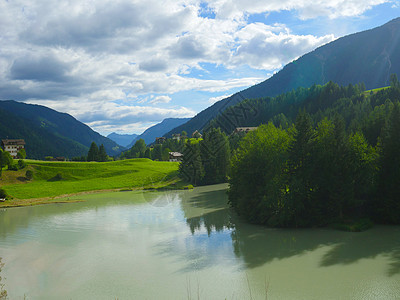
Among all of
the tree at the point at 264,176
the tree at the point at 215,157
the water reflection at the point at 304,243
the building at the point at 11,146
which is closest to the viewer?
the water reflection at the point at 304,243

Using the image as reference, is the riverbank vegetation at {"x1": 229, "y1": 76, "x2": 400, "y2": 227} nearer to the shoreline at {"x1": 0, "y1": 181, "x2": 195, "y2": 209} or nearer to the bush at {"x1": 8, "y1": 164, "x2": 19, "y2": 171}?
the shoreline at {"x1": 0, "y1": 181, "x2": 195, "y2": 209}

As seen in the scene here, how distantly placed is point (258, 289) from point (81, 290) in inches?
405

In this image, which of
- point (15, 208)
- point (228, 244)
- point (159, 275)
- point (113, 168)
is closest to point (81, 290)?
point (159, 275)

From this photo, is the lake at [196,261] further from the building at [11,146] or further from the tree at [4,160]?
the building at [11,146]

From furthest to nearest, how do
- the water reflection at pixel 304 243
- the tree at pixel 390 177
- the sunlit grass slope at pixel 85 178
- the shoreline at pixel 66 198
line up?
the sunlit grass slope at pixel 85 178, the shoreline at pixel 66 198, the tree at pixel 390 177, the water reflection at pixel 304 243

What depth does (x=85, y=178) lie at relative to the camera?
8150 cm

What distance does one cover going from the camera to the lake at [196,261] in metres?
16.4

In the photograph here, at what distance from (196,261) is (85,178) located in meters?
67.9

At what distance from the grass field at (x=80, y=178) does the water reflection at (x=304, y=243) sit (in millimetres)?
46058

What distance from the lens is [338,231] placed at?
26984 millimetres

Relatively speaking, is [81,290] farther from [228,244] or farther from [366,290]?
[366,290]

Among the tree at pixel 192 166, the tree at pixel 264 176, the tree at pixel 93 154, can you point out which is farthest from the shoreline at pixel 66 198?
the tree at pixel 93 154

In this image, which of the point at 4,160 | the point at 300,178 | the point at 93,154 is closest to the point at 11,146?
the point at 93,154

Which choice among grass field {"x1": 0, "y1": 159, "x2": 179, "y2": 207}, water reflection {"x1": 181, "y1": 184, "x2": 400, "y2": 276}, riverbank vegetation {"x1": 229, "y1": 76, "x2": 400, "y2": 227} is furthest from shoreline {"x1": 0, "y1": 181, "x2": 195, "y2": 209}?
riverbank vegetation {"x1": 229, "y1": 76, "x2": 400, "y2": 227}
